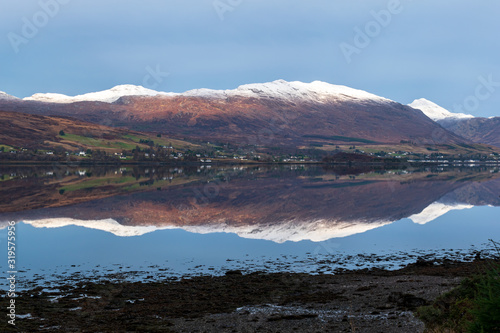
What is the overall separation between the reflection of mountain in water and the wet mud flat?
17209 mm

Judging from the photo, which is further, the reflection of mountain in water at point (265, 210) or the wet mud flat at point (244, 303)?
the reflection of mountain in water at point (265, 210)

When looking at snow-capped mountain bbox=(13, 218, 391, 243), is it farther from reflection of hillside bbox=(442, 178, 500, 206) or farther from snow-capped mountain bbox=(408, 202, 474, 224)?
reflection of hillside bbox=(442, 178, 500, 206)

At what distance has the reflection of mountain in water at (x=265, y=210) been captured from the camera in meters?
52.6

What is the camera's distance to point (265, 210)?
2643 inches

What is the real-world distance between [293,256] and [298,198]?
1741 inches

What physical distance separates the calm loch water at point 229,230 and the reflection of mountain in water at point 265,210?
0.15 meters

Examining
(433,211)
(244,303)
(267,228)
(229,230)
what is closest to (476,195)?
(433,211)

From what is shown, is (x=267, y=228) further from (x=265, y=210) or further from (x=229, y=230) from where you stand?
(x=265, y=210)

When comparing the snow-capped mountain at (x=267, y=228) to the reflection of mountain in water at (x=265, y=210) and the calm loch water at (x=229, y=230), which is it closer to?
the reflection of mountain in water at (x=265, y=210)

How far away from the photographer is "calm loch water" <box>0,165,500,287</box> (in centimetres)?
3462

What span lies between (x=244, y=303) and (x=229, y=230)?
92.3 feet

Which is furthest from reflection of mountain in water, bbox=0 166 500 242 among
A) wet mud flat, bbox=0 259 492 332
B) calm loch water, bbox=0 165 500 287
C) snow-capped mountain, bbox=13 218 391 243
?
wet mud flat, bbox=0 259 492 332

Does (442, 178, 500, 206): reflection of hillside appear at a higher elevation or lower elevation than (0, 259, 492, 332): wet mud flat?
higher

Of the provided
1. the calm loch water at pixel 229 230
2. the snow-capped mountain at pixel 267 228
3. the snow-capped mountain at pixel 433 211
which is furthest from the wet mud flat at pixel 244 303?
the snow-capped mountain at pixel 433 211
